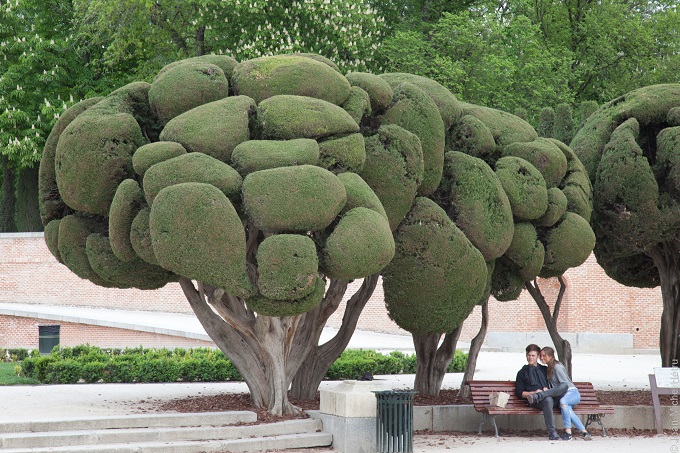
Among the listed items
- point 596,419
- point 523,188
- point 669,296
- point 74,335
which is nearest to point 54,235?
point 523,188

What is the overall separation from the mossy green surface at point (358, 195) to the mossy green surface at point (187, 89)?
218 cm

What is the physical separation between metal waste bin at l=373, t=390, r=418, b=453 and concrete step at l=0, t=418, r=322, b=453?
129 centimetres

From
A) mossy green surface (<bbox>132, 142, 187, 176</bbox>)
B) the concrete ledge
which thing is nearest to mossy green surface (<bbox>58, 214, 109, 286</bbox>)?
mossy green surface (<bbox>132, 142, 187, 176</bbox>)

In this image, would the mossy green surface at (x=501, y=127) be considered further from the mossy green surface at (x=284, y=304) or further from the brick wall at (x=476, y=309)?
the brick wall at (x=476, y=309)

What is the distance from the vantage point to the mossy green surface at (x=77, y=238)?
41.2 feet

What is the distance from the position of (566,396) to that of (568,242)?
7.80 ft

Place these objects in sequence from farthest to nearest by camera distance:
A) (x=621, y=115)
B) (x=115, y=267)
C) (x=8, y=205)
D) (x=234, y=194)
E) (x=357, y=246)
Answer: (x=8, y=205)
(x=621, y=115)
(x=115, y=267)
(x=234, y=194)
(x=357, y=246)

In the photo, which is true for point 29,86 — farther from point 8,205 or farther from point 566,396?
point 566,396

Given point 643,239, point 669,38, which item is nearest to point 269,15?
point 669,38

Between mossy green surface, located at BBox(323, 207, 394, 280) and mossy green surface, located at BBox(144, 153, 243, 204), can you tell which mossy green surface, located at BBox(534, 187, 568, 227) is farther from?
mossy green surface, located at BBox(144, 153, 243, 204)

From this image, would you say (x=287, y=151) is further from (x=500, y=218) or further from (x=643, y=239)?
(x=643, y=239)

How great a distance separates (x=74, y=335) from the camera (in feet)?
85.4

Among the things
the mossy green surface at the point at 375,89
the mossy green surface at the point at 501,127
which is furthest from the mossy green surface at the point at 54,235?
the mossy green surface at the point at 501,127

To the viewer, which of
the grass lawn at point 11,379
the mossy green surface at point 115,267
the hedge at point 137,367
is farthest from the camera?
the hedge at point 137,367
